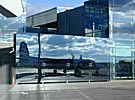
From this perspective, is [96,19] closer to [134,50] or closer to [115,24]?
[115,24]

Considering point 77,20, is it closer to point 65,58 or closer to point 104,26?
point 104,26

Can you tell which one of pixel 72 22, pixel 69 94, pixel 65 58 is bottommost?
pixel 69 94

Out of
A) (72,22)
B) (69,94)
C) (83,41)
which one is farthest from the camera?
(72,22)

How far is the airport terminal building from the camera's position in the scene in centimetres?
3606

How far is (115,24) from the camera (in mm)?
40781

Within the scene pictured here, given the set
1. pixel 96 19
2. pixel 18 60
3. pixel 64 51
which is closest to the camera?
pixel 18 60

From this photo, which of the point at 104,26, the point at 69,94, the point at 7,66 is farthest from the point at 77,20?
the point at 69,94

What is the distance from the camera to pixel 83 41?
127 ft

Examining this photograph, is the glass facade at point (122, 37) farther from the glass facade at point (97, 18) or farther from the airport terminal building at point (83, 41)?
the glass facade at point (97, 18)

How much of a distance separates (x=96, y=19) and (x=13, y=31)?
31.7 ft

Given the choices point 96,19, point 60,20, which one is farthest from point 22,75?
point 96,19

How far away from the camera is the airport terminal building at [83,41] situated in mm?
36062

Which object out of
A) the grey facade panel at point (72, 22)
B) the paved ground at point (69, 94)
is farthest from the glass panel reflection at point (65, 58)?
the paved ground at point (69, 94)

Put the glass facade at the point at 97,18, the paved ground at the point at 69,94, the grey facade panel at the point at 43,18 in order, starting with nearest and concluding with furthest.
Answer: the paved ground at the point at 69,94 < the grey facade panel at the point at 43,18 < the glass facade at the point at 97,18
